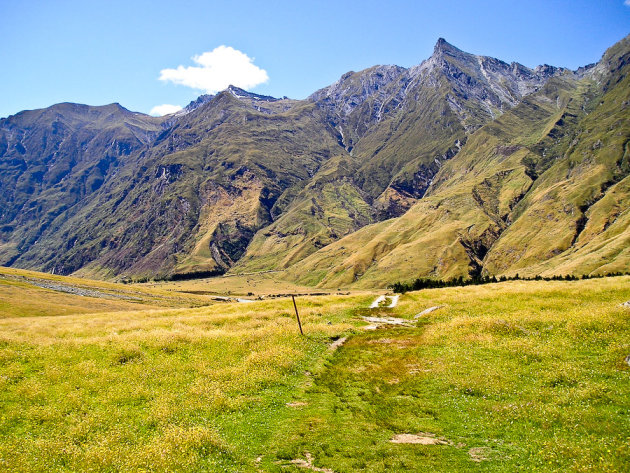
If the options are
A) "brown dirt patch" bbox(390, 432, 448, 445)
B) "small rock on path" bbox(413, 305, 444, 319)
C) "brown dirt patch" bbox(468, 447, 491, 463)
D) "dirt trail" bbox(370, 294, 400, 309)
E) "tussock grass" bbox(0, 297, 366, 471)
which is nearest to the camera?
"brown dirt patch" bbox(468, 447, 491, 463)

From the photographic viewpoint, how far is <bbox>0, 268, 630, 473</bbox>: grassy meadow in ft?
62.0

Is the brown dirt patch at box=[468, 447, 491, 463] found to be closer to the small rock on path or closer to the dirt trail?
the small rock on path

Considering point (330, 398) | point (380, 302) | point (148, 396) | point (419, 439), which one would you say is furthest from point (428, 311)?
point (148, 396)

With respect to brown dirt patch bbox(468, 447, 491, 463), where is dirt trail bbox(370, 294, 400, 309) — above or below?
below

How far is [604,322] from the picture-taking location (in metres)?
34.2

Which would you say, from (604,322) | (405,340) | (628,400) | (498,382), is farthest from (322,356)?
(604,322)

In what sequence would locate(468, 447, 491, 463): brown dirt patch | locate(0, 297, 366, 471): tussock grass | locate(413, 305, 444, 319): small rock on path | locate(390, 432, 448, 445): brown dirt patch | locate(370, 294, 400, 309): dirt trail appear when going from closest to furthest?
locate(468, 447, 491, 463): brown dirt patch
locate(0, 297, 366, 471): tussock grass
locate(390, 432, 448, 445): brown dirt patch
locate(413, 305, 444, 319): small rock on path
locate(370, 294, 400, 309): dirt trail

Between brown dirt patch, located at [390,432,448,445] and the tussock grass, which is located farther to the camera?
brown dirt patch, located at [390,432,448,445]

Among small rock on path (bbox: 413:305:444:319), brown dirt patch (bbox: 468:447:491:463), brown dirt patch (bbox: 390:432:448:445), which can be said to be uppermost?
small rock on path (bbox: 413:305:444:319)

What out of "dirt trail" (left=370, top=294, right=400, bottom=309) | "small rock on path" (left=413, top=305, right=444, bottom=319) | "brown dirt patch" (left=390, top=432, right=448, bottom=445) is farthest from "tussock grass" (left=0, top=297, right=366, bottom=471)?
"dirt trail" (left=370, top=294, right=400, bottom=309)

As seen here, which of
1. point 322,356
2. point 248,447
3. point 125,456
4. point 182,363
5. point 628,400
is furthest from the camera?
point 322,356

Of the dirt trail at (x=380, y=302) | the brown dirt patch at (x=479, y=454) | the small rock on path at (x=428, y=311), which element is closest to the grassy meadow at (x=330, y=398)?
the brown dirt patch at (x=479, y=454)

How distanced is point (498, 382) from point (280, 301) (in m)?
49.8

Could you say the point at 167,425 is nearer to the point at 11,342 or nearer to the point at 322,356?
the point at 322,356
